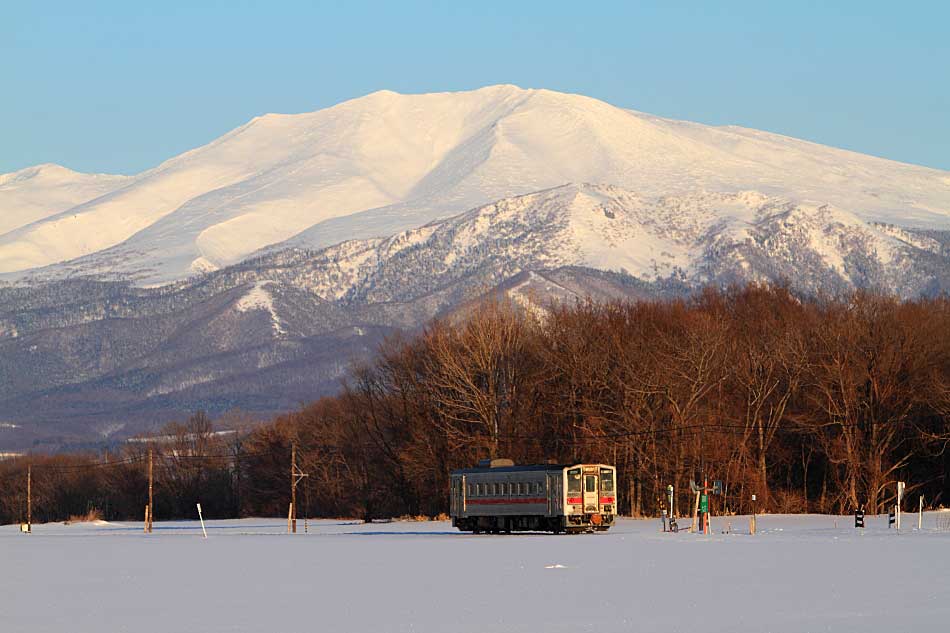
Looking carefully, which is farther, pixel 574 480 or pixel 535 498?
pixel 535 498

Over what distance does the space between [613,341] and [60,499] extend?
324ft

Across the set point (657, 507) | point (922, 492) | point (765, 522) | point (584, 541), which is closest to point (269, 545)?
point (584, 541)

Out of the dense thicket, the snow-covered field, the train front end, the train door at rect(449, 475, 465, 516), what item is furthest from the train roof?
the dense thicket

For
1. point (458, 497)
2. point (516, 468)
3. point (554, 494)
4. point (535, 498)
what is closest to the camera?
point (554, 494)

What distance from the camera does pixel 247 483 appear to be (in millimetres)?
150000

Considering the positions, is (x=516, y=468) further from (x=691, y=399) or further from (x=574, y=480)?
(x=691, y=399)

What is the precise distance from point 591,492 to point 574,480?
1.08 metres

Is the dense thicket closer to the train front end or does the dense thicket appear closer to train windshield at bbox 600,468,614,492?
train windshield at bbox 600,468,614,492

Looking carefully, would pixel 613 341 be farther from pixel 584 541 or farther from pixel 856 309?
pixel 584 541

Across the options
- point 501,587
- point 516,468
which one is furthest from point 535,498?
point 501,587

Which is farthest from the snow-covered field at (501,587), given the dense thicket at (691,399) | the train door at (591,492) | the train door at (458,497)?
the dense thicket at (691,399)

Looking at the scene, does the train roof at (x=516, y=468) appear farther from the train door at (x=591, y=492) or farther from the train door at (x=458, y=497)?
the train door at (x=591, y=492)

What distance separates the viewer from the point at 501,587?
34469mm

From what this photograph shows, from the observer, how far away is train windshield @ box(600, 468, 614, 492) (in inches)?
2574
